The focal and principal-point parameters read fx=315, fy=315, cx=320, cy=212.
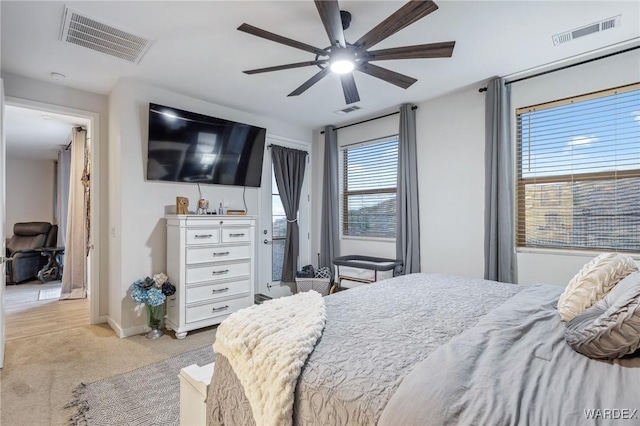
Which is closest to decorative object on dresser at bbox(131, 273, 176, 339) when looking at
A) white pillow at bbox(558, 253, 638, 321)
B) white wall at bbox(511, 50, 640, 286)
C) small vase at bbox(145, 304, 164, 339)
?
small vase at bbox(145, 304, 164, 339)

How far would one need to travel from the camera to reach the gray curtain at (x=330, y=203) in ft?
15.1

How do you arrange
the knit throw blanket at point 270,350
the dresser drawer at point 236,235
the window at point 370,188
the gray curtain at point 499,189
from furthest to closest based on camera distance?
the window at point 370,188 < the dresser drawer at point 236,235 < the gray curtain at point 499,189 < the knit throw blanket at point 270,350

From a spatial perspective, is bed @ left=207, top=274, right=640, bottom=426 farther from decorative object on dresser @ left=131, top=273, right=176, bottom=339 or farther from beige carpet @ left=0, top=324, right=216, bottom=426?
decorative object on dresser @ left=131, top=273, right=176, bottom=339

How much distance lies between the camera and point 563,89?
110 inches

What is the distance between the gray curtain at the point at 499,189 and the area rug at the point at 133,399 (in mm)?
2870

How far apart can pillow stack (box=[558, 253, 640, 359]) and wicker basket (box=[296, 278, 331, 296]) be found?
3.04 m

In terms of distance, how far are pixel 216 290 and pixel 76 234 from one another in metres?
2.92

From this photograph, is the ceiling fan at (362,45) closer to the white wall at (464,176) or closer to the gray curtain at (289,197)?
the white wall at (464,176)

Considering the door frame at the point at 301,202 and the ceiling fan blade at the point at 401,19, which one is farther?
the door frame at the point at 301,202

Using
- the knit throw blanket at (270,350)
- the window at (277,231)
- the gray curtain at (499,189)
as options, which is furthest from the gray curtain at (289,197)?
the knit throw blanket at (270,350)

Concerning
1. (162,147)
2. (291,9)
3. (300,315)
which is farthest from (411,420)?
(162,147)

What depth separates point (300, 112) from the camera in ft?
13.6

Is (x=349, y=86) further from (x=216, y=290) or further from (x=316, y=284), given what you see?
(x=316, y=284)

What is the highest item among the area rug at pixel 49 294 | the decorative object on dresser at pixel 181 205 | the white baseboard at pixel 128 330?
the decorative object on dresser at pixel 181 205
